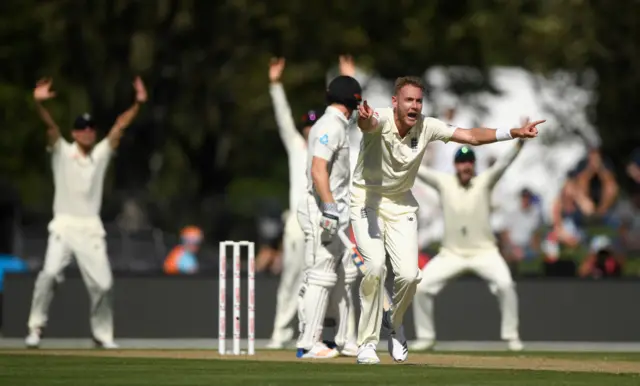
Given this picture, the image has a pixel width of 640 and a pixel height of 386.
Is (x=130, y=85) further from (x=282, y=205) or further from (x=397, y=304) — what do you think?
(x=397, y=304)

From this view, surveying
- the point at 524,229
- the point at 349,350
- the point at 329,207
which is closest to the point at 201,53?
the point at 524,229

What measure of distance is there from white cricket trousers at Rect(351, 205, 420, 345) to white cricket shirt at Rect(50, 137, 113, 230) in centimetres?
491

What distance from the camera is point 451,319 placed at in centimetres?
2153

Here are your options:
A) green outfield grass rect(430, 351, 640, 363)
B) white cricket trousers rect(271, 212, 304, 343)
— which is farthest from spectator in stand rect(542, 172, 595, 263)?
white cricket trousers rect(271, 212, 304, 343)

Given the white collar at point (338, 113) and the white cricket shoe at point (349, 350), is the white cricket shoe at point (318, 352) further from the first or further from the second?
the white collar at point (338, 113)

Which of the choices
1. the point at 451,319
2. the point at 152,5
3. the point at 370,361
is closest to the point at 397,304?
the point at 370,361

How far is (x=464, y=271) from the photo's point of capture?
1959 centimetres

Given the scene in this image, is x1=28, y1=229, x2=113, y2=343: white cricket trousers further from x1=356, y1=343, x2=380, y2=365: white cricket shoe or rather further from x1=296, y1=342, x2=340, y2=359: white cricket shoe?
x1=356, y1=343, x2=380, y2=365: white cricket shoe

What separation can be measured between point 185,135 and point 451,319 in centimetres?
1388

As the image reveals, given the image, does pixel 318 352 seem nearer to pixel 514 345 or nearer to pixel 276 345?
pixel 276 345

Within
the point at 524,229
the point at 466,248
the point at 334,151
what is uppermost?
the point at 334,151

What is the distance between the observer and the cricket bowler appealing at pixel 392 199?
47.6 ft

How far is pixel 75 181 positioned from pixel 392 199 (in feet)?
16.8

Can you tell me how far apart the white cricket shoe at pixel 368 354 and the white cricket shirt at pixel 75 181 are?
507 centimetres
